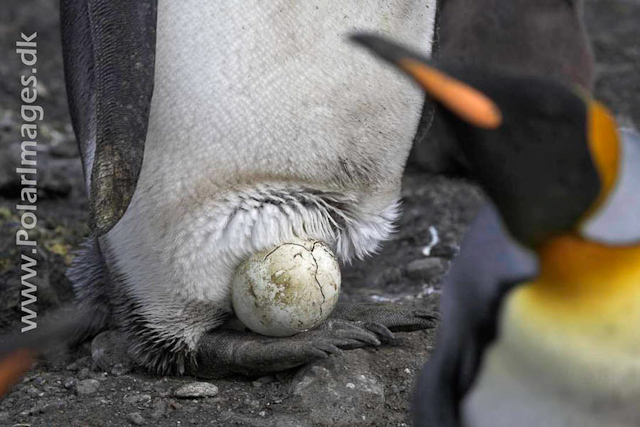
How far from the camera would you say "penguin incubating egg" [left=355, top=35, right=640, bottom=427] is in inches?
32.9

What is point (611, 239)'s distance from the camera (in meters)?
0.87

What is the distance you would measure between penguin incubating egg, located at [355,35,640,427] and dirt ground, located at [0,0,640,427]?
661mm

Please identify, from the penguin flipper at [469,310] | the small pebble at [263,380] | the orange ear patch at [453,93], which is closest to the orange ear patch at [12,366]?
the penguin flipper at [469,310]

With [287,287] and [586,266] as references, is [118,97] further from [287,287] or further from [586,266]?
[586,266]

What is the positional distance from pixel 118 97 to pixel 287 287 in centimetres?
42

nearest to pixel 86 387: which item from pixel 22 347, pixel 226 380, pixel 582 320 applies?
pixel 226 380

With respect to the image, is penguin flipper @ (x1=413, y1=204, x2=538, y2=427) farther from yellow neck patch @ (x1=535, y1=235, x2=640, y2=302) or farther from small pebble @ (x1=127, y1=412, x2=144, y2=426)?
small pebble @ (x1=127, y1=412, x2=144, y2=426)

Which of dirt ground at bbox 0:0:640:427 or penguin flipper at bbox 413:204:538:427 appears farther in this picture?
dirt ground at bbox 0:0:640:427

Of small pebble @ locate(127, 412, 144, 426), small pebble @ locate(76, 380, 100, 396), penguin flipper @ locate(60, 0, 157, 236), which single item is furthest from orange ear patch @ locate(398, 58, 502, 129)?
small pebble @ locate(76, 380, 100, 396)

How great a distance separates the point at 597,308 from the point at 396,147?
0.96m

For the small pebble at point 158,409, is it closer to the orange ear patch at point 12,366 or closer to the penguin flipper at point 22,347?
the penguin flipper at point 22,347

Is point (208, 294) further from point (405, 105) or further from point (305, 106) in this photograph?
point (405, 105)

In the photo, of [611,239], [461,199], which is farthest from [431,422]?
[461,199]

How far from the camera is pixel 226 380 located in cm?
177
